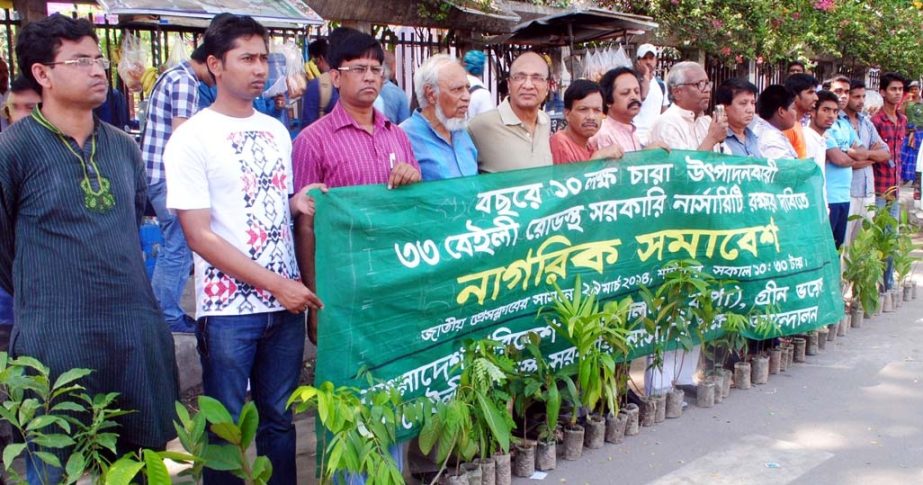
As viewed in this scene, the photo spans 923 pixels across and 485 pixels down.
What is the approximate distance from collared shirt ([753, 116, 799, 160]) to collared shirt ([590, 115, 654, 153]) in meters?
1.10

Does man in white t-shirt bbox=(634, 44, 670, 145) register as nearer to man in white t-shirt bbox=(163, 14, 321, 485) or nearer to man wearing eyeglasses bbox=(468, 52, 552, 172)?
man wearing eyeglasses bbox=(468, 52, 552, 172)

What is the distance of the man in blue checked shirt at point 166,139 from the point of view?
4898 millimetres

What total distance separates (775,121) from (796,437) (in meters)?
2.46

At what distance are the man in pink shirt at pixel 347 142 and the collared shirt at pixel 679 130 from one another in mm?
2219

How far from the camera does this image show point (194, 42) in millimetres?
7402

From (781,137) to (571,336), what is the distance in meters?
2.70

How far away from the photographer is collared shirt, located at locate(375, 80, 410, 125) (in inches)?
272

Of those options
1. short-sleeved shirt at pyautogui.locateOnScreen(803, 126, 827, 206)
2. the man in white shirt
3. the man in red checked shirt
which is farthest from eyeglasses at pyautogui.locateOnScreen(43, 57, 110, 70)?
the man in red checked shirt

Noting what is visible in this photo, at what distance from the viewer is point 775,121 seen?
6.14 meters

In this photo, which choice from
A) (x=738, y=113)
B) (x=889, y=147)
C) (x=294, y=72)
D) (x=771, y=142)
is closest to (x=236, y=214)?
(x=738, y=113)

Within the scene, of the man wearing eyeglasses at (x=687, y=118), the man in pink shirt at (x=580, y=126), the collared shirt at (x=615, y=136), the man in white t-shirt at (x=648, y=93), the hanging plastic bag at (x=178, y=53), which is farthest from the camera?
the man in white t-shirt at (x=648, y=93)

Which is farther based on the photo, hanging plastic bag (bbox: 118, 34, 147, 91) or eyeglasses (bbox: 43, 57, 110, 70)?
hanging plastic bag (bbox: 118, 34, 147, 91)

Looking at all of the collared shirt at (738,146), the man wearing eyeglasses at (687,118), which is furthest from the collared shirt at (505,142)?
the collared shirt at (738,146)

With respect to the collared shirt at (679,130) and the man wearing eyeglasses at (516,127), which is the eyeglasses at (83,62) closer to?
the man wearing eyeglasses at (516,127)
